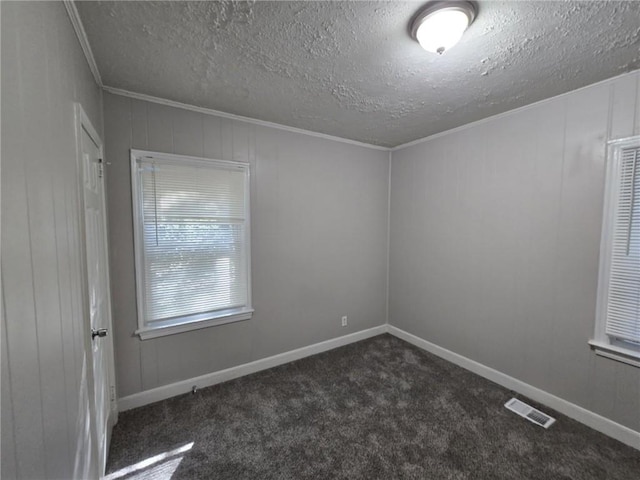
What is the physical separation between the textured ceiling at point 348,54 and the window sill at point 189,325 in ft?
6.07

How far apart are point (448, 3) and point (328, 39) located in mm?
591

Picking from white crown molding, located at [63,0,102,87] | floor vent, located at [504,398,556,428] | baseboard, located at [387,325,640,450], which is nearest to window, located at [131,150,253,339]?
white crown molding, located at [63,0,102,87]

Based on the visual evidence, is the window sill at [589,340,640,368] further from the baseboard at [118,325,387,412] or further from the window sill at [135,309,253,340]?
the window sill at [135,309,253,340]

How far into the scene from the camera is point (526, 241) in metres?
2.41

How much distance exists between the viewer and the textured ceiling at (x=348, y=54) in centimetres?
133

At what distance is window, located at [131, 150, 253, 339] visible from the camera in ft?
7.38

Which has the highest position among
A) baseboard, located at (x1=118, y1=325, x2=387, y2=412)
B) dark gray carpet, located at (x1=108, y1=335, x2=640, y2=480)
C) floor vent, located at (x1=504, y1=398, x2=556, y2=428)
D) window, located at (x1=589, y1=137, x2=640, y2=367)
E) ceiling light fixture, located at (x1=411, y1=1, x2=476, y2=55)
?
ceiling light fixture, located at (x1=411, y1=1, x2=476, y2=55)

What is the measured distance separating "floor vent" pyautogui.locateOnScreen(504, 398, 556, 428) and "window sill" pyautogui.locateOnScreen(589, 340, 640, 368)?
2.06 ft

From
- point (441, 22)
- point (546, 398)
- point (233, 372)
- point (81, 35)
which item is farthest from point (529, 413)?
point (81, 35)

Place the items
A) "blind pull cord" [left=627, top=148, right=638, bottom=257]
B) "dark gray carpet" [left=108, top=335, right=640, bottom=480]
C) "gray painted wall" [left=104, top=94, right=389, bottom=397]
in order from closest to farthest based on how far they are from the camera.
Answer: "dark gray carpet" [left=108, top=335, right=640, bottom=480]
"blind pull cord" [left=627, top=148, right=638, bottom=257]
"gray painted wall" [left=104, top=94, right=389, bottom=397]

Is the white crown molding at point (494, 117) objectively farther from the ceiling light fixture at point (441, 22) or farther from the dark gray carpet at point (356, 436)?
the dark gray carpet at point (356, 436)

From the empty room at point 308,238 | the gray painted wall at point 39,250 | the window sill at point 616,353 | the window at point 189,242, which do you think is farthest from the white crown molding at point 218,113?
the window sill at point 616,353

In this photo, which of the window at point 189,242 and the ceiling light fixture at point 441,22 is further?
the window at point 189,242

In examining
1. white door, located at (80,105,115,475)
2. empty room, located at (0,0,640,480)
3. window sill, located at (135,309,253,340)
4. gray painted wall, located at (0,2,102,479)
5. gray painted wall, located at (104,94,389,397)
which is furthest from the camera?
window sill, located at (135,309,253,340)
